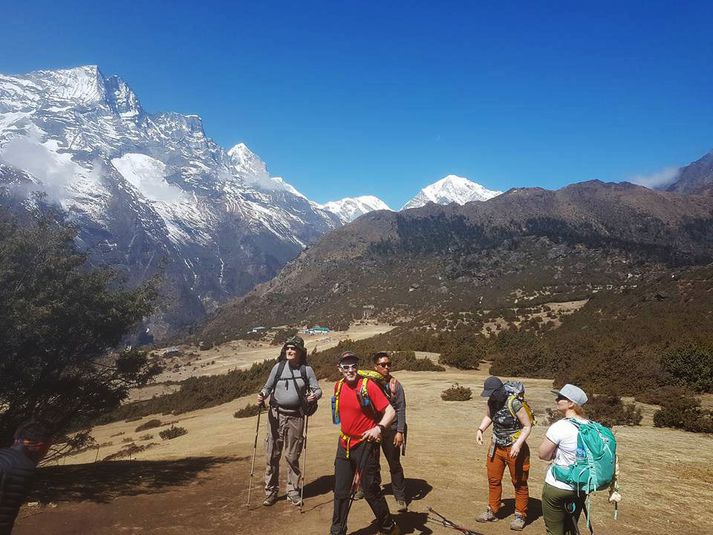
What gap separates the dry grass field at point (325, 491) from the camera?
19.3ft

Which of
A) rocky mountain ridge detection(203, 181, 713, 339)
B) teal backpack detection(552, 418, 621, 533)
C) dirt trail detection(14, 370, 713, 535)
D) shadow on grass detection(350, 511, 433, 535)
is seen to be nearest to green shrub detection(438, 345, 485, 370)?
dirt trail detection(14, 370, 713, 535)

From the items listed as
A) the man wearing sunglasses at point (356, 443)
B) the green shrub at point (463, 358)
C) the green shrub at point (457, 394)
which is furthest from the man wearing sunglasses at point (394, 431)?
the green shrub at point (463, 358)

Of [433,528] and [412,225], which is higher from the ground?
[412,225]

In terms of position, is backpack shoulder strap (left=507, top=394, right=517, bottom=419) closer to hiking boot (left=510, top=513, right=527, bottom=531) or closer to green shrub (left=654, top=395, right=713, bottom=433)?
hiking boot (left=510, top=513, right=527, bottom=531)

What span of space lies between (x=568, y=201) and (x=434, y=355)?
465 ft

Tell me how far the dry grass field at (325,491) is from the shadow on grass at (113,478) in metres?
0.02

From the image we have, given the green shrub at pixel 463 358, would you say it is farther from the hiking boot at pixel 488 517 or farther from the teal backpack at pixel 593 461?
the teal backpack at pixel 593 461

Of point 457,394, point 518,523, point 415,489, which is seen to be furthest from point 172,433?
point 518,523

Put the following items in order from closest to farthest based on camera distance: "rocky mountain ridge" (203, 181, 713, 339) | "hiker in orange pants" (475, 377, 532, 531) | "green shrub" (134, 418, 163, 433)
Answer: "hiker in orange pants" (475, 377, 532, 531)
"green shrub" (134, 418, 163, 433)
"rocky mountain ridge" (203, 181, 713, 339)

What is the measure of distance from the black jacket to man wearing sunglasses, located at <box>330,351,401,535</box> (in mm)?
2674

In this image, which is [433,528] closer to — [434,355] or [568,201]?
[434,355]

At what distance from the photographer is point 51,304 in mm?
10898

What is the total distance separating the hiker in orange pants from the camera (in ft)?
17.0

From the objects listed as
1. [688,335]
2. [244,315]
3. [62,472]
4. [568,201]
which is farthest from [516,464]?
[568,201]
